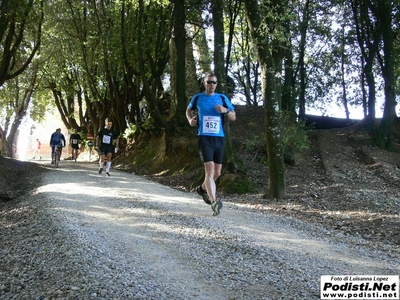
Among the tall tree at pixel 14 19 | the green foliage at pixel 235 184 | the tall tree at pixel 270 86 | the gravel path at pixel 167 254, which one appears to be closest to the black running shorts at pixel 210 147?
the gravel path at pixel 167 254

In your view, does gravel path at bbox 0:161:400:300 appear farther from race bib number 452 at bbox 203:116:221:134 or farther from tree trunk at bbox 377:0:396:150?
tree trunk at bbox 377:0:396:150

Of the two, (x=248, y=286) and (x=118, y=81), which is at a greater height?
(x=118, y=81)

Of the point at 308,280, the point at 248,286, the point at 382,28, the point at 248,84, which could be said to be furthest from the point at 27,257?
the point at 248,84

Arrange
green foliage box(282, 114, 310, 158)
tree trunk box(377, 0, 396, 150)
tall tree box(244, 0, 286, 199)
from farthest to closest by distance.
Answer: tree trunk box(377, 0, 396, 150) < green foliage box(282, 114, 310, 158) < tall tree box(244, 0, 286, 199)

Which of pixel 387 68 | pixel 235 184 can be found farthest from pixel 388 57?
pixel 235 184

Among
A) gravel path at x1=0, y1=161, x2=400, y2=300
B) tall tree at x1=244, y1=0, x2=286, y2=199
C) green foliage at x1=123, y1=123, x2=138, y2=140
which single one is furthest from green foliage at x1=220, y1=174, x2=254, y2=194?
green foliage at x1=123, y1=123, x2=138, y2=140

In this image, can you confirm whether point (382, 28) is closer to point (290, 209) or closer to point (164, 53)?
point (164, 53)

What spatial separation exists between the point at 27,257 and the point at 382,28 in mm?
17906

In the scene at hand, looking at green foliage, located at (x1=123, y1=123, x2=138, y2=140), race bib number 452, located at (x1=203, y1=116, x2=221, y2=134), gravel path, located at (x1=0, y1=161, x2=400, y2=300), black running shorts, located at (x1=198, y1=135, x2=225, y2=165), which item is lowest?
gravel path, located at (x1=0, y1=161, x2=400, y2=300)

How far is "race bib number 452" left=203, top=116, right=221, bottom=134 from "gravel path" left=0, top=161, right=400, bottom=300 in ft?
5.33

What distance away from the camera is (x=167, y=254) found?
17.6ft

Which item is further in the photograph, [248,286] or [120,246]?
[120,246]

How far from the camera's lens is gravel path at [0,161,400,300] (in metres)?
4.24

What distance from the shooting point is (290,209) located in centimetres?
1000
